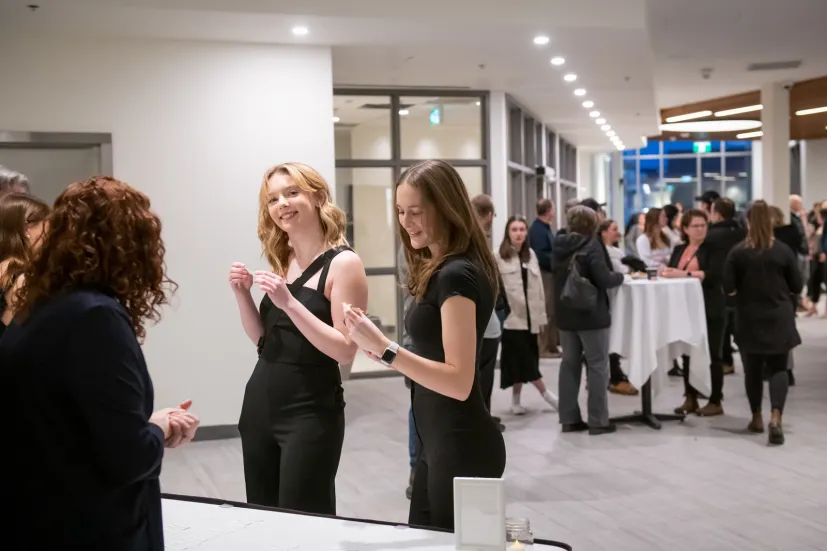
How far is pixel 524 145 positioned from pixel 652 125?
12.5 feet

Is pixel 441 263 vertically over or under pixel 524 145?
under

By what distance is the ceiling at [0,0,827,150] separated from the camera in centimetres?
540

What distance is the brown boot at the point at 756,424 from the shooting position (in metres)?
5.92

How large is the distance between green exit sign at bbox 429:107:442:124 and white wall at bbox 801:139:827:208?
1256cm

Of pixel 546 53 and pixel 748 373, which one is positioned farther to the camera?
pixel 546 53

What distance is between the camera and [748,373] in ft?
19.0

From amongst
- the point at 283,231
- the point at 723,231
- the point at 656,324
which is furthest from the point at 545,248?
the point at 283,231

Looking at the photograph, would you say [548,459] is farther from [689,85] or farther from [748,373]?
[689,85]

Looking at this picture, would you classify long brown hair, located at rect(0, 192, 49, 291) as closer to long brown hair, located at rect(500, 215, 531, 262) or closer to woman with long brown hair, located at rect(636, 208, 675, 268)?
long brown hair, located at rect(500, 215, 531, 262)

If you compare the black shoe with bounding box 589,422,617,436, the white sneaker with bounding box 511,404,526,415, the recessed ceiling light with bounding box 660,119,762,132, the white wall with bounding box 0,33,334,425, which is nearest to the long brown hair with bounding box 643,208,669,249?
the white sneaker with bounding box 511,404,526,415

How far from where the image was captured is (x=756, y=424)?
5922 mm

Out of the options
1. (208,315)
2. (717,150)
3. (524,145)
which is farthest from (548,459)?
(717,150)

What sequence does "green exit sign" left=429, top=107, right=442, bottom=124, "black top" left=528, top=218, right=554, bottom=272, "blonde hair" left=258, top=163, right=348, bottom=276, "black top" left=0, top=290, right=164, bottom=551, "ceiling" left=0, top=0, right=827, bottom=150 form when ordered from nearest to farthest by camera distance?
"black top" left=0, top=290, right=164, bottom=551
"blonde hair" left=258, top=163, right=348, bottom=276
"ceiling" left=0, top=0, right=827, bottom=150
"black top" left=528, top=218, right=554, bottom=272
"green exit sign" left=429, top=107, right=442, bottom=124

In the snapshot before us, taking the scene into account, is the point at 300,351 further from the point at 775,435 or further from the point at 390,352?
the point at 775,435
